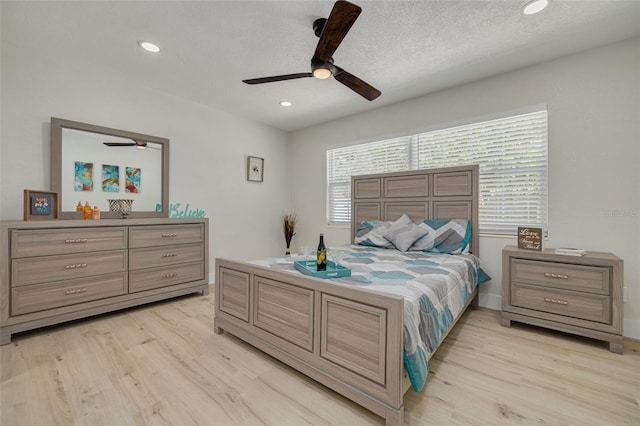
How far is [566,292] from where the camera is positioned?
2.25 m

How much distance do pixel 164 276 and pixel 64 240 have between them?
97 centimetres

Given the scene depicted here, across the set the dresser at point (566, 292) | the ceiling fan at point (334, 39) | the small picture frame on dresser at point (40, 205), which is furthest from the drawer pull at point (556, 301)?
the small picture frame on dresser at point (40, 205)

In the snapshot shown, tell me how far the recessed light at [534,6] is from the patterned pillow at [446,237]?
1894 millimetres

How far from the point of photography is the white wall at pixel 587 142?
91.4 inches

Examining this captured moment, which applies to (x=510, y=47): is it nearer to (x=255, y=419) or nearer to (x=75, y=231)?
(x=255, y=419)

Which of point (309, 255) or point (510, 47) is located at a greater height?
point (510, 47)

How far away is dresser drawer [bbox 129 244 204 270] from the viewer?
9.44 ft

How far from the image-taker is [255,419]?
4.60ft

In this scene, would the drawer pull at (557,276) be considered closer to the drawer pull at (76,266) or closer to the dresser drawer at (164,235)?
the dresser drawer at (164,235)

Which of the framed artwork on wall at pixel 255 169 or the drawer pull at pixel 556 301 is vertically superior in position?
the framed artwork on wall at pixel 255 169

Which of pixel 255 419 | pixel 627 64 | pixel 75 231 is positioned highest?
pixel 627 64

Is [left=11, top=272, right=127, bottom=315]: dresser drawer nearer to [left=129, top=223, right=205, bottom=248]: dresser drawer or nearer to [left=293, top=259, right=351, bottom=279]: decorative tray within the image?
[left=129, top=223, right=205, bottom=248]: dresser drawer

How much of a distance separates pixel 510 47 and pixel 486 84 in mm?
610

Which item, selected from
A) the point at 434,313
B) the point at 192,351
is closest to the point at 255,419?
the point at 192,351
